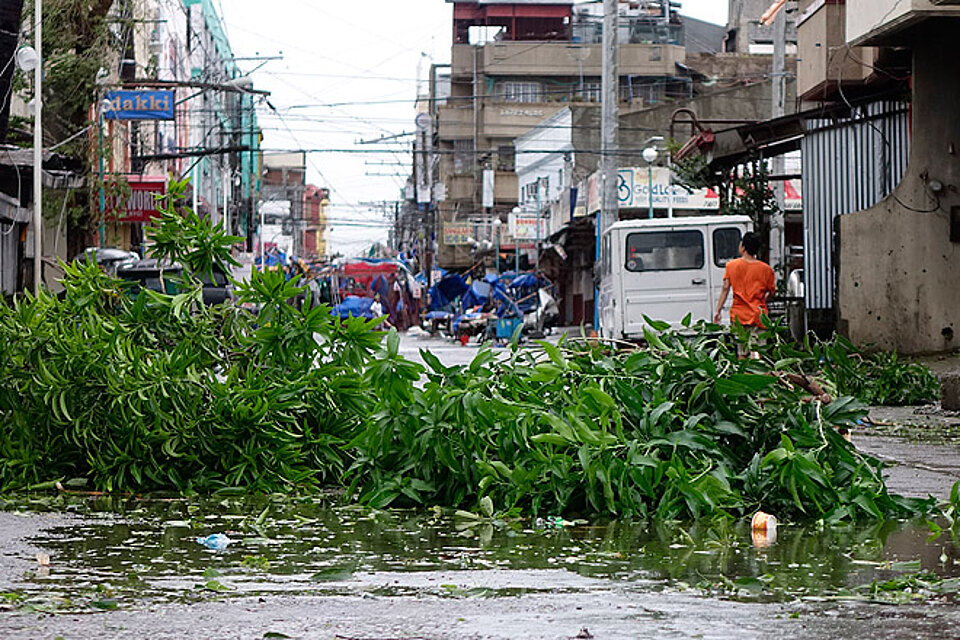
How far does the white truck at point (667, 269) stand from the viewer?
77.3 ft

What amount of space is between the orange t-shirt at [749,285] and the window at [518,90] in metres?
68.2

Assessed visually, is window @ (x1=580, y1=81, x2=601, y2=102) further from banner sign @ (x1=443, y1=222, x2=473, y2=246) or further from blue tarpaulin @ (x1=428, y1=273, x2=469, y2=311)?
blue tarpaulin @ (x1=428, y1=273, x2=469, y2=311)

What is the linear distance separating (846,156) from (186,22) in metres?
51.2

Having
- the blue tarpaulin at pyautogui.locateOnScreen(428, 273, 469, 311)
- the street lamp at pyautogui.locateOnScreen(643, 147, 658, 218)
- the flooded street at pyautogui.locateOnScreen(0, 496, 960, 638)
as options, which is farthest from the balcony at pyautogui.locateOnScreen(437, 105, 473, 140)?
the flooded street at pyautogui.locateOnScreen(0, 496, 960, 638)

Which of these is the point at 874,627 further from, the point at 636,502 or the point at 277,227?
the point at 277,227

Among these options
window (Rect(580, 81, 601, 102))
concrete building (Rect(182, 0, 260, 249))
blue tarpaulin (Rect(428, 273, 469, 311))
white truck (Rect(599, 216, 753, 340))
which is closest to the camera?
white truck (Rect(599, 216, 753, 340))

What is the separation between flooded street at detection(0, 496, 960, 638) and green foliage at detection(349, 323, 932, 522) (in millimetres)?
227

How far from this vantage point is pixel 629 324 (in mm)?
23672

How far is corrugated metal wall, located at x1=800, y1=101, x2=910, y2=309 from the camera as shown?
20375mm

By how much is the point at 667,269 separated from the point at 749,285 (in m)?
9.26

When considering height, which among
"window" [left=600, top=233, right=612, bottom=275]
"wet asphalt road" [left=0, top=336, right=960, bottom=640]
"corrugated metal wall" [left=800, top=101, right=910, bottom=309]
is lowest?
"wet asphalt road" [left=0, top=336, right=960, bottom=640]

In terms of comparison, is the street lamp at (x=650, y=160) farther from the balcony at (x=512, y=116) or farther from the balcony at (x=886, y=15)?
the balcony at (x=512, y=116)

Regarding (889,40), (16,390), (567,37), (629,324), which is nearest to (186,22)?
(567,37)

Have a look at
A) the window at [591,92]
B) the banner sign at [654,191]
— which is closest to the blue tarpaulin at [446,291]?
the banner sign at [654,191]
